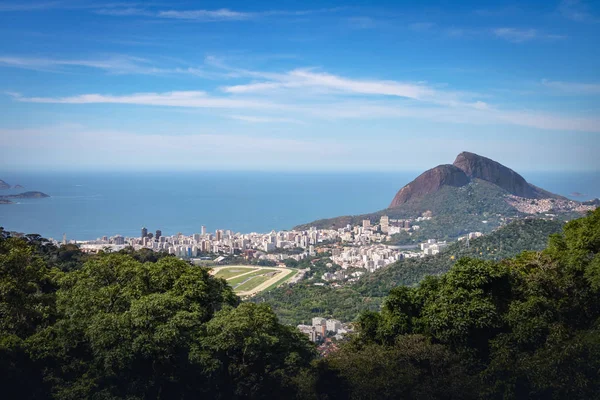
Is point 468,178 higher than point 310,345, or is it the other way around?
point 468,178

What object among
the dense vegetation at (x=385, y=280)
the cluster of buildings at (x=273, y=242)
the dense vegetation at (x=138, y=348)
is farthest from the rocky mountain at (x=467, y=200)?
the dense vegetation at (x=138, y=348)

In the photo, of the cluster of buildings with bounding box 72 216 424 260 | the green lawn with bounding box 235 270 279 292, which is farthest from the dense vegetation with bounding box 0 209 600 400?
the cluster of buildings with bounding box 72 216 424 260

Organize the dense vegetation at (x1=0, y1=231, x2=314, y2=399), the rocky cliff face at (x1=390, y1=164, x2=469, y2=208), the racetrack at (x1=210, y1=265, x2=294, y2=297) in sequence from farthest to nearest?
the rocky cliff face at (x1=390, y1=164, x2=469, y2=208)
the racetrack at (x1=210, y1=265, x2=294, y2=297)
the dense vegetation at (x1=0, y1=231, x2=314, y2=399)

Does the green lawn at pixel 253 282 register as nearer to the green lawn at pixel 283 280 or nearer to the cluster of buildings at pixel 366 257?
the green lawn at pixel 283 280

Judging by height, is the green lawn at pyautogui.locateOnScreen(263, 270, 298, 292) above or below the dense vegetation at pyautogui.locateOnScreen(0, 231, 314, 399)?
below

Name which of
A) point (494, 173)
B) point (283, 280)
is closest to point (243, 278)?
point (283, 280)

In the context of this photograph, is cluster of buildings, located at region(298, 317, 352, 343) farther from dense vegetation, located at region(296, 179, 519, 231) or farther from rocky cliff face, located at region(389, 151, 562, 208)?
rocky cliff face, located at region(389, 151, 562, 208)

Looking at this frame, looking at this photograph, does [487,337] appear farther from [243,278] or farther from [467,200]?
[467,200]
